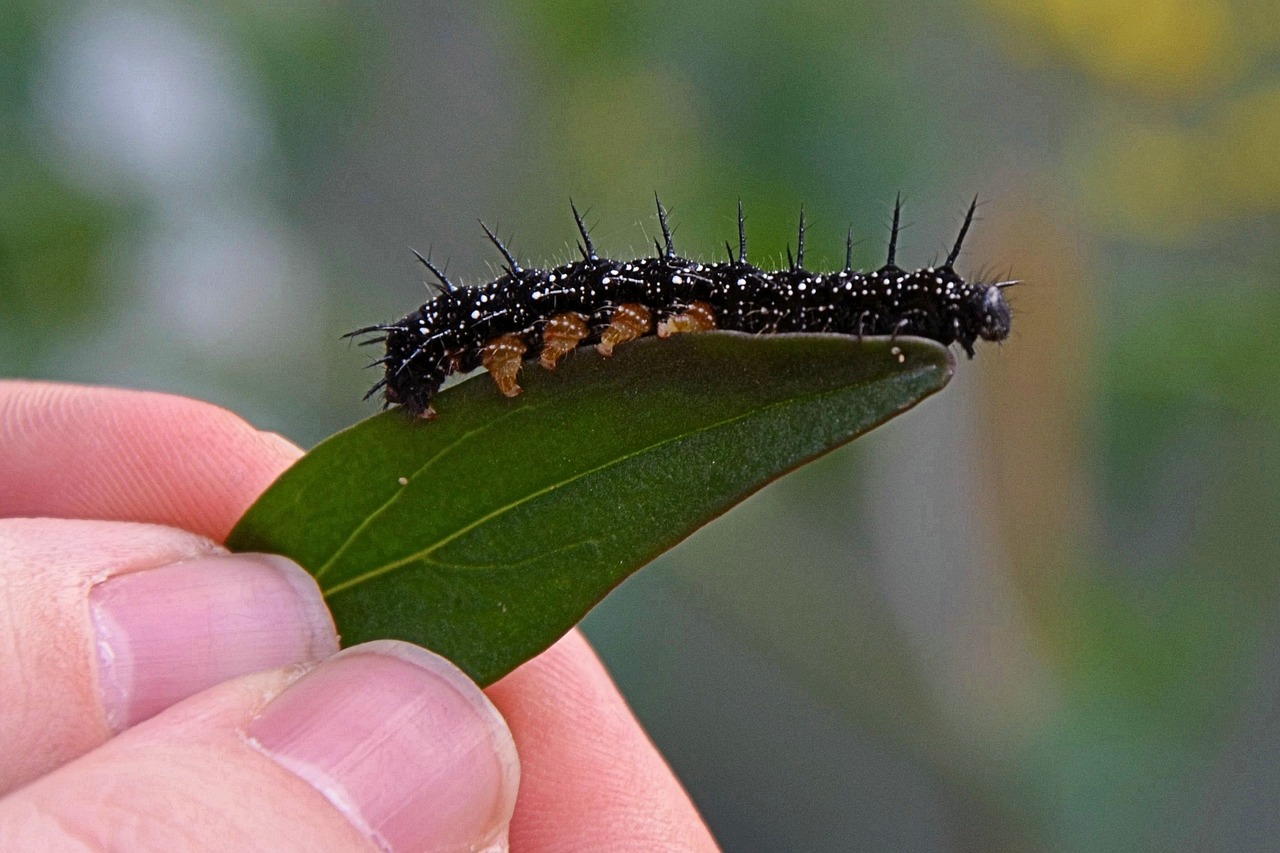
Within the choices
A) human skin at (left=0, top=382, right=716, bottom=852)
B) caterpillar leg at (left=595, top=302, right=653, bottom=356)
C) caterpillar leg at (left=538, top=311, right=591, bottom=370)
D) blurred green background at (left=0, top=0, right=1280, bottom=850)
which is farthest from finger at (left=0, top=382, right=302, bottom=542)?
blurred green background at (left=0, top=0, right=1280, bottom=850)

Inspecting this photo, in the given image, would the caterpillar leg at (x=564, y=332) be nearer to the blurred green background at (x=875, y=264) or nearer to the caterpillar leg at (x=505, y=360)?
the caterpillar leg at (x=505, y=360)

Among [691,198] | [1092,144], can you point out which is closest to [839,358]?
[691,198]

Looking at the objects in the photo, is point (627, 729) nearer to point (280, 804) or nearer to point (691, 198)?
→ point (280, 804)

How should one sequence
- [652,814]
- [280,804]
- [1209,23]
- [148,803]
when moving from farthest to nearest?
[1209,23] → [652,814] → [280,804] → [148,803]

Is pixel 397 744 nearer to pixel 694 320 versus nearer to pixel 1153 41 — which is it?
pixel 694 320

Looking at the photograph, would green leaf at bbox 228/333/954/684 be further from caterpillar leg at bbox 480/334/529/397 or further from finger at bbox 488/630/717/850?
finger at bbox 488/630/717/850

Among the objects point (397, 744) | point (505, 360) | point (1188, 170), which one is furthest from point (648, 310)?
point (1188, 170)
